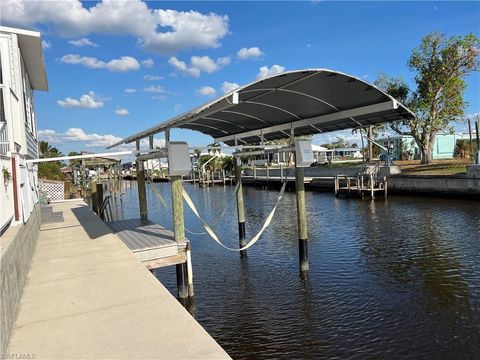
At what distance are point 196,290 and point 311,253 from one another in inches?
186

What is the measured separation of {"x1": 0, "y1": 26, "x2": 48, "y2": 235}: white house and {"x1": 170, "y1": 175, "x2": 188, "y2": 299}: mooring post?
2969 mm

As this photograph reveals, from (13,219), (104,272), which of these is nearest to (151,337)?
(104,272)

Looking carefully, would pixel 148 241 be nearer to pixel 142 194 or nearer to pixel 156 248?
pixel 156 248

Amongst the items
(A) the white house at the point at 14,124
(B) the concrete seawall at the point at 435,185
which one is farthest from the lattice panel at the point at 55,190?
(B) the concrete seawall at the point at 435,185

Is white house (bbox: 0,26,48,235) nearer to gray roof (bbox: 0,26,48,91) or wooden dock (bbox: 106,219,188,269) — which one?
gray roof (bbox: 0,26,48,91)

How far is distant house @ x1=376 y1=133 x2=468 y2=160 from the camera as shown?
5362cm

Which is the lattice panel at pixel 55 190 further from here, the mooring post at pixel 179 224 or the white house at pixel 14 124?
the mooring post at pixel 179 224

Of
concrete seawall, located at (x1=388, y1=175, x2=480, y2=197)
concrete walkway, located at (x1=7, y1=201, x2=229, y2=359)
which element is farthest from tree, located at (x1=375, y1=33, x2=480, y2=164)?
concrete walkway, located at (x1=7, y1=201, x2=229, y2=359)

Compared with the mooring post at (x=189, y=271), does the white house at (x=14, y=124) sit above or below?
above

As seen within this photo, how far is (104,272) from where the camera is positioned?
669 centimetres

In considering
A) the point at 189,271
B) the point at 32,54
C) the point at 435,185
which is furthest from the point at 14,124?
the point at 435,185

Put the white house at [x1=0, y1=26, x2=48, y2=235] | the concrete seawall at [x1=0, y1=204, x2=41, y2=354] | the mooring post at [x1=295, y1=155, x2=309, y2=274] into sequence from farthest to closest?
the mooring post at [x1=295, y1=155, x2=309, y2=274] → the white house at [x1=0, y1=26, x2=48, y2=235] → the concrete seawall at [x1=0, y1=204, x2=41, y2=354]

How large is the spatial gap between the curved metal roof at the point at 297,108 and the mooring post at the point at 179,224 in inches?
50.8

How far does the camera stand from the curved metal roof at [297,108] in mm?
8336
